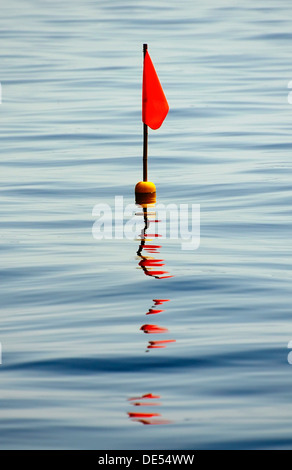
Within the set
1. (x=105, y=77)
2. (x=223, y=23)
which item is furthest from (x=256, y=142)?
(x=223, y=23)

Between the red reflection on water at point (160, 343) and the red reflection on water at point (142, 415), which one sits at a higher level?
the red reflection on water at point (160, 343)

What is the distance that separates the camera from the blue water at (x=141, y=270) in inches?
248

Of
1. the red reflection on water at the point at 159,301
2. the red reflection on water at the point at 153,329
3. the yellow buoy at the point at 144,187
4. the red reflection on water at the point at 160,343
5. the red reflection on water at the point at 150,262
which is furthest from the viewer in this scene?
the yellow buoy at the point at 144,187

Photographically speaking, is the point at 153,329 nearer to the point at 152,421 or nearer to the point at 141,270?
the point at 152,421

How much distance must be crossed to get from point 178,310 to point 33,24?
27079mm

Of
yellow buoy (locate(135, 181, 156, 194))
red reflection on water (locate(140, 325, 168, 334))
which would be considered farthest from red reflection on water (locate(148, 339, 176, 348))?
yellow buoy (locate(135, 181, 156, 194))

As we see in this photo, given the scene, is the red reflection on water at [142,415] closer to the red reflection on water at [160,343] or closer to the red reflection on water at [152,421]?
the red reflection on water at [152,421]

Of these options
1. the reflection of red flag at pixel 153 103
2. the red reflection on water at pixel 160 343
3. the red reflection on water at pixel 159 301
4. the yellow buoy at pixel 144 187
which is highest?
the reflection of red flag at pixel 153 103

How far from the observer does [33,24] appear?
34156 millimetres

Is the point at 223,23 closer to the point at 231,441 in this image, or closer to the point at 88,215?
the point at 88,215

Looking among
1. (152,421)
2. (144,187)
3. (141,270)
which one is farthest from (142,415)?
(144,187)

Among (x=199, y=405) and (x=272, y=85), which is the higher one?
(x=272, y=85)

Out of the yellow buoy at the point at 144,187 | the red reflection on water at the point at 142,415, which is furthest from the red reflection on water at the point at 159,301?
the yellow buoy at the point at 144,187

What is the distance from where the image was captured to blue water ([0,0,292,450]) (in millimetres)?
6309
